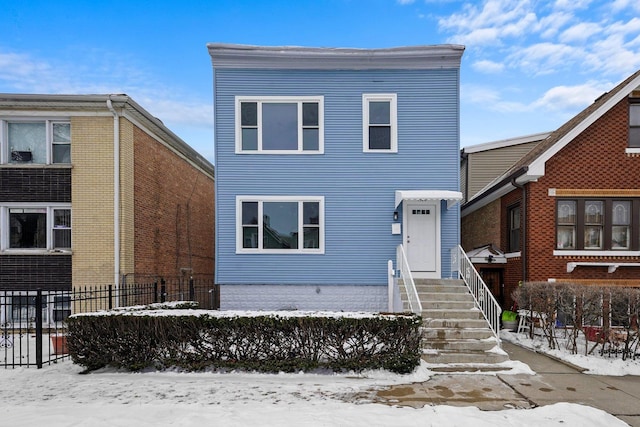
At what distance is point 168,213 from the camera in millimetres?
14719

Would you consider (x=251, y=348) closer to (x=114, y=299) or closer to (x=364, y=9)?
(x=114, y=299)

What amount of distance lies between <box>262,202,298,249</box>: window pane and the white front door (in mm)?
3075

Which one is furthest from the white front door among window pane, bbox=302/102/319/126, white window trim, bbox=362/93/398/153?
window pane, bbox=302/102/319/126

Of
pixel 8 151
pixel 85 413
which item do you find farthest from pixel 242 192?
pixel 8 151

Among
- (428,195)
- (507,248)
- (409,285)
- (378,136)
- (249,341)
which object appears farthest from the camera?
(507,248)

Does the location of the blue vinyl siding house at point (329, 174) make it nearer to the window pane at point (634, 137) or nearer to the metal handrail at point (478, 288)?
the metal handrail at point (478, 288)

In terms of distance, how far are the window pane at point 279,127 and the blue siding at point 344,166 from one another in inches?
13.7

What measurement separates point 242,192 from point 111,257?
4592 millimetres

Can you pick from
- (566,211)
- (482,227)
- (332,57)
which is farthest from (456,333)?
(482,227)

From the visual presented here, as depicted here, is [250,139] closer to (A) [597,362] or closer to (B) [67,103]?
(B) [67,103]

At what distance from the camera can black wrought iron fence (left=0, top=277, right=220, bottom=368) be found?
7.41m

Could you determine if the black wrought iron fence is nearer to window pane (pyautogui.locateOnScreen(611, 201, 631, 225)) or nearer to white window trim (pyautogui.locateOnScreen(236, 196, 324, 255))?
white window trim (pyautogui.locateOnScreen(236, 196, 324, 255))

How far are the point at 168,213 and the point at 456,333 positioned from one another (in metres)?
11.2

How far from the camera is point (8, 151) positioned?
11695 mm
